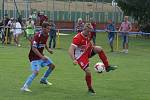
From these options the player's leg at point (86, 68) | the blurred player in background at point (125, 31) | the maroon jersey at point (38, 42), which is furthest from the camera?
the blurred player in background at point (125, 31)

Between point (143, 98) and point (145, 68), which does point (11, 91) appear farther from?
point (145, 68)

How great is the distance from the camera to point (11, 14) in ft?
182

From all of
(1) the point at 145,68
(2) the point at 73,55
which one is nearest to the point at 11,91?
(2) the point at 73,55

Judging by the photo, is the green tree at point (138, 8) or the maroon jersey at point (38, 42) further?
the green tree at point (138, 8)

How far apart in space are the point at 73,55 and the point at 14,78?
3.30 meters

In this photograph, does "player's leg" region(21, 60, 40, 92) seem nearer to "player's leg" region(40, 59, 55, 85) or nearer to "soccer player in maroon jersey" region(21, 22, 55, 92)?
"soccer player in maroon jersey" region(21, 22, 55, 92)

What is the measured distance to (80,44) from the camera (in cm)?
1223

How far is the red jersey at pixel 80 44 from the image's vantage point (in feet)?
40.0

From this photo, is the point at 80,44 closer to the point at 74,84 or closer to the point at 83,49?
the point at 83,49

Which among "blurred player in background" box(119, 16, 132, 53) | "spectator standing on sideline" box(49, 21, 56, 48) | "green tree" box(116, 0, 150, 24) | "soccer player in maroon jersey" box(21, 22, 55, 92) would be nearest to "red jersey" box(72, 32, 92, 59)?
"soccer player in maroon jersey" box(21, 22, 55, 92)

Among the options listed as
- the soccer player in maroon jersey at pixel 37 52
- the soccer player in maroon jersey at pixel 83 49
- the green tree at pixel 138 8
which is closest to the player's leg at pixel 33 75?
the soccer player in maroon jersey at pixel 37 52

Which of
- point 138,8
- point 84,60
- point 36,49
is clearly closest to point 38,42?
point 36,49

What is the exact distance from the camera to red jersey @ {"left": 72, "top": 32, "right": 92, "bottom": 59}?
40.0 ft

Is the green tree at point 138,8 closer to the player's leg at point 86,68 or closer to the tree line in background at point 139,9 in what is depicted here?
the tree line in background at point 139,9
